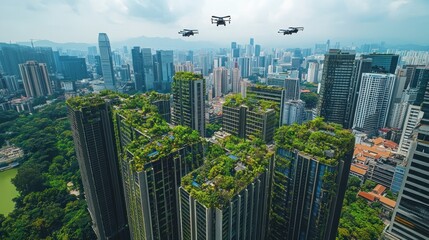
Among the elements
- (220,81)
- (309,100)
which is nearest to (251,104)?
(309,100)

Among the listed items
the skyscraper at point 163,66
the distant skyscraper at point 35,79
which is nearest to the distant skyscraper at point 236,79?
the skyscraper at point 163,66

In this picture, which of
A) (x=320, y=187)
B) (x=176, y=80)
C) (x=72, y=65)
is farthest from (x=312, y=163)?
(x=72, y=65)

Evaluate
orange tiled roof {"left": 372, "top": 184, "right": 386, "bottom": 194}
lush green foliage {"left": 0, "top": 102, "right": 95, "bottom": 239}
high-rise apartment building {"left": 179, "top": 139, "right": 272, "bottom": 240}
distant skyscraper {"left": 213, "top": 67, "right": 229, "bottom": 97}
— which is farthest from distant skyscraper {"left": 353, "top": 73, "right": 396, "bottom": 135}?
lush green foliage {"left": 0, "top": 102, "right": 95, "bottom": 239}

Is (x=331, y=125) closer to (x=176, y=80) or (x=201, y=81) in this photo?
(x=201, y=81)

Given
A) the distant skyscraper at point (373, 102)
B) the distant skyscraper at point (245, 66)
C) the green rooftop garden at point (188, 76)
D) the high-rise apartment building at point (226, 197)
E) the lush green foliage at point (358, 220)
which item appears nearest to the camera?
the high-rise apartment building at point (226, 197)

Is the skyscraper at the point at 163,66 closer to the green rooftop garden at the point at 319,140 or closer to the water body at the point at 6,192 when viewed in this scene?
the water body at the point at 6,192

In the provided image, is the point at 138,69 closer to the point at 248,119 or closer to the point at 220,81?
the point at 220,81
